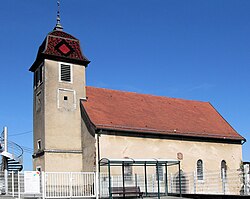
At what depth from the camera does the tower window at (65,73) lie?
108 ft

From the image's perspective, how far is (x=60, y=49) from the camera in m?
33.2

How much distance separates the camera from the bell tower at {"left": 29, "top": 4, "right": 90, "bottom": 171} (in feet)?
103

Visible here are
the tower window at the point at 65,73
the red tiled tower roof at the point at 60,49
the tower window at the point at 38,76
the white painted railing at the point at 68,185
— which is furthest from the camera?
the tower window at the point at 38,76

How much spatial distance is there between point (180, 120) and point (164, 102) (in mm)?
3150

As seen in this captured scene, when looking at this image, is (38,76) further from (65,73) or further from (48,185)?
(48,185)

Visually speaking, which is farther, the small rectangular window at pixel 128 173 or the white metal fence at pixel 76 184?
the small rectangular window at pixel 128 173

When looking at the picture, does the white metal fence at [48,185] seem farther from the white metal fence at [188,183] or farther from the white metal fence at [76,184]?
the white metal fence at [188,183]

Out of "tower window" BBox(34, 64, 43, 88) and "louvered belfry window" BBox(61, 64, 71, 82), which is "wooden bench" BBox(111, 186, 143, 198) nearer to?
"louvered belfry window" BBox(61, 64, 71, 82)

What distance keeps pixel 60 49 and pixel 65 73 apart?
2.01 metres

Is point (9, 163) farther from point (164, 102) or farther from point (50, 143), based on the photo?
point (164, 102)

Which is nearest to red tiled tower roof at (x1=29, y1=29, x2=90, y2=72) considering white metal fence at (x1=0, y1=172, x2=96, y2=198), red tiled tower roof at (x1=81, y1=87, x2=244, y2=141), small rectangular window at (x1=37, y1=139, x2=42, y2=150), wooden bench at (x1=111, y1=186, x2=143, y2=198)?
red tiled tower roof at (x1=81, y1=87, x2=244, y2=141)

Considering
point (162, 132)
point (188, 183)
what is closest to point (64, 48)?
point (162, 132)

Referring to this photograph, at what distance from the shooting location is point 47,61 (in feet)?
106

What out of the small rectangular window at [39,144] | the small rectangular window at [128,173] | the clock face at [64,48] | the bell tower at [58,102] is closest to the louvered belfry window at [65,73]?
the bell tower at [58,102]
